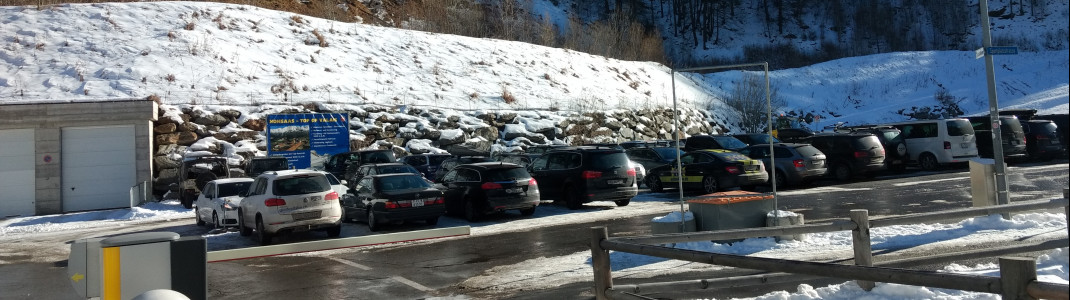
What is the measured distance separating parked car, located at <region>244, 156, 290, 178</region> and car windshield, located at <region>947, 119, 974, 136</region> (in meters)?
23.3

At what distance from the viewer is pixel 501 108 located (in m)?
39.0

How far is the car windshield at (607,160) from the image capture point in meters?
20.2

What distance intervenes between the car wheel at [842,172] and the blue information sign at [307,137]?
18491 millimetres

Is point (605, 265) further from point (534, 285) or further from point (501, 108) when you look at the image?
point (501, 108)

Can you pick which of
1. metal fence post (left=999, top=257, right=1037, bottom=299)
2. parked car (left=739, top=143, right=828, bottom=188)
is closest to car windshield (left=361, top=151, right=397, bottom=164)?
parked car (left=739, top=143, right=828, bottom=188)

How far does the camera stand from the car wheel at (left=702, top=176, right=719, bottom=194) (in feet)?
76.2

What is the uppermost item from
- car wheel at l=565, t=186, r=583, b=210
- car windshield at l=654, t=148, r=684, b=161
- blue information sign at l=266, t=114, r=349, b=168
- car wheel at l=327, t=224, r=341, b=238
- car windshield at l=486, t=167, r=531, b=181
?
blue information sign at l=266, t=114, r=349, b=168

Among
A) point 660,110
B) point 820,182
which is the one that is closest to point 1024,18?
point 660,110

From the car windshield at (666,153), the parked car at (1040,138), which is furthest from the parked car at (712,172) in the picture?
the parked car at (1040,138)

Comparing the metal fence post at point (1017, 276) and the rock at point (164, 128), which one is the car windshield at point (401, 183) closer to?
the metal fence post at point (1017, 276)

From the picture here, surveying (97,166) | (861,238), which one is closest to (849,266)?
(861,238)

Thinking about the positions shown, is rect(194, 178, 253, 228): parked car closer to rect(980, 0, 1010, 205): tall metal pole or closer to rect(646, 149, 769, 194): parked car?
rect(646, 149, 769, 194): parked car

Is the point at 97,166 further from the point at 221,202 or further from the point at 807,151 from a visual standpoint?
the point at 807,151

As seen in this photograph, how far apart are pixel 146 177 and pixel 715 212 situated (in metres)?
23.7
